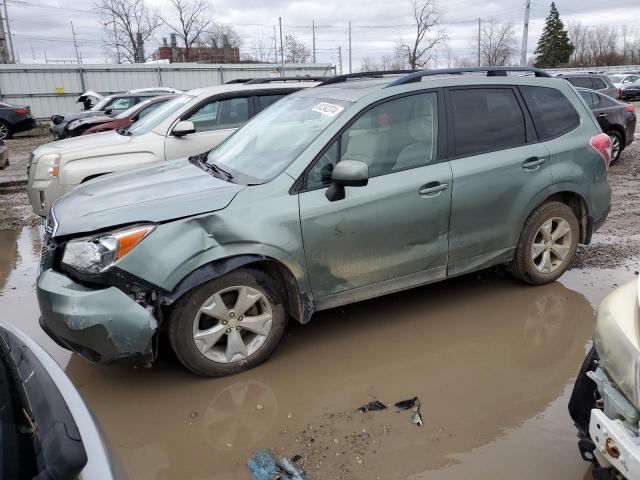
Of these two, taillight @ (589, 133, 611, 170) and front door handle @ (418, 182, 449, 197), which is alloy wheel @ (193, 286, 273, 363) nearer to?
front door handle @ (418, 182, 449, 197)

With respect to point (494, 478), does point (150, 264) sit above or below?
above

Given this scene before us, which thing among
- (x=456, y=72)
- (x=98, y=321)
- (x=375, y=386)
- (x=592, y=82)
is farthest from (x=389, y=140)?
(x=592, y=82)

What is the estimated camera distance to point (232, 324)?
3.42 metres

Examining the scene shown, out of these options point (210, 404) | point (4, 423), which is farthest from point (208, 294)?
point (4, 423)

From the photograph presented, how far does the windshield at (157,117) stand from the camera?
22.8ft

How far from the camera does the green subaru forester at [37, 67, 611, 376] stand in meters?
3.17

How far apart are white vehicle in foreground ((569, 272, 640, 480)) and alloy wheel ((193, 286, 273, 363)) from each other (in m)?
1.95

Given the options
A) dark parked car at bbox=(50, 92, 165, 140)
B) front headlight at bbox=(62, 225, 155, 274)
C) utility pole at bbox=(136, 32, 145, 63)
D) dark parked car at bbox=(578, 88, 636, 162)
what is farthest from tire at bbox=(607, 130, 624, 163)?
utility pole at bbox=(136, 32, 145, 63)

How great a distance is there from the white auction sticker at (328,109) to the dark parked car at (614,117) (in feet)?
25.8

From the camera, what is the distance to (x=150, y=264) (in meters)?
3.13

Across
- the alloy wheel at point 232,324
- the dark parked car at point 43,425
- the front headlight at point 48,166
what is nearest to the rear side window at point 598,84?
the front headlight at point 48,166

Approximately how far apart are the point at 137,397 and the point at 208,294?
2.64 feet

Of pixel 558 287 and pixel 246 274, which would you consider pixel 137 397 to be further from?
pixel 558 287

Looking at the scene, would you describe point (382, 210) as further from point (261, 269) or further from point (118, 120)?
point (118, 120)
